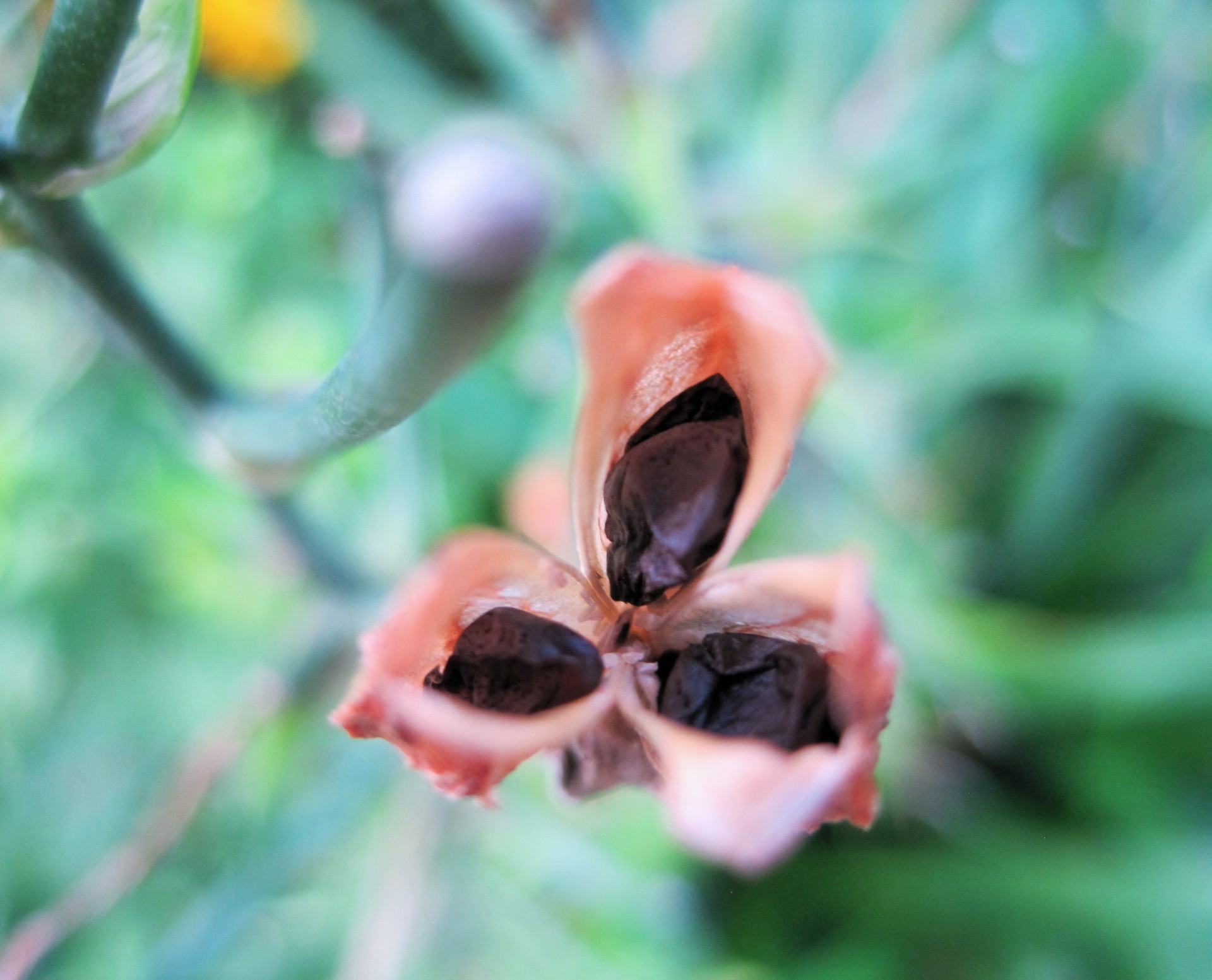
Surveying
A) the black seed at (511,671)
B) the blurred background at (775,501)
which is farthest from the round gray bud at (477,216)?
the blurred background at (775,501)

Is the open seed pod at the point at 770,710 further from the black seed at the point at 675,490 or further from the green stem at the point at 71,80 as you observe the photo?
the green stem at the point at 71,80

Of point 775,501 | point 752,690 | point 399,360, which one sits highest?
point 399,360

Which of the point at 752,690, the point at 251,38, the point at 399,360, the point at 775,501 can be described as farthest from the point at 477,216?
the point at 251,38

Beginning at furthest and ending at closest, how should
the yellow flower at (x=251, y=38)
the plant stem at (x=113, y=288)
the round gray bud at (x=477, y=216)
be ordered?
the yellow flower at (x=251, y=38)
the plant stem at (x=113, y=288)
the round gray bud at (x=477, y=216)

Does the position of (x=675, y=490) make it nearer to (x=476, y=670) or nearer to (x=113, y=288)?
(x=476, y=670)

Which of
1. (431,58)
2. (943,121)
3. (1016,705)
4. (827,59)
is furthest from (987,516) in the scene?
(431,58)

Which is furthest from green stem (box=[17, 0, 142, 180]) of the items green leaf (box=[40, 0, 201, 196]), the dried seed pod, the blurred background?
the blurred background

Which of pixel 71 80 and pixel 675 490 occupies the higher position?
pixel 71 80

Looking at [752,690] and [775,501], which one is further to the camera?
[775,501]
